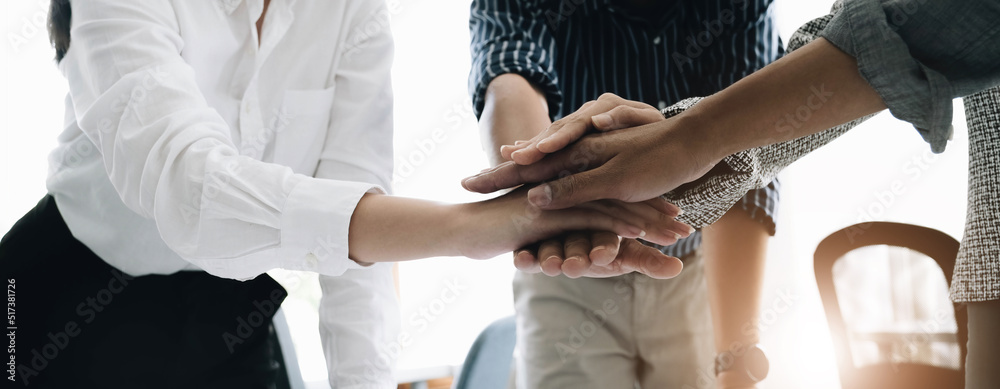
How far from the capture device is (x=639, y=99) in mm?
1269

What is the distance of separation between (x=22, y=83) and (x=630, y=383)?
2.22m

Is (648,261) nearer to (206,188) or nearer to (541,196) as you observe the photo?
(541,196)

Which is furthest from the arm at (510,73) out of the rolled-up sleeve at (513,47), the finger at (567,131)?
the finger at (567,131)

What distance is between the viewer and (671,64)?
1.26 meters

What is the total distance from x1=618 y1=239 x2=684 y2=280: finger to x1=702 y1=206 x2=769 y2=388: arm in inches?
15.4

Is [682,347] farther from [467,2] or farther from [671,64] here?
[467,2]

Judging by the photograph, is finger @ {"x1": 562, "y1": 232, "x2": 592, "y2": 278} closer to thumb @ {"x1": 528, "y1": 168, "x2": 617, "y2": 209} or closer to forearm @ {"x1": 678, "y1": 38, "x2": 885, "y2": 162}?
thumb @ {"x1": 528, "y1": 168, "x2": 617, "y2": 209}

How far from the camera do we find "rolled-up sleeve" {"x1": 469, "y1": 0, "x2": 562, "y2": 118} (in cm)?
119

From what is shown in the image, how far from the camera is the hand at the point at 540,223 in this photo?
85 cm

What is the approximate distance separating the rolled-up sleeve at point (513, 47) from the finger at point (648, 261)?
397 millimetres

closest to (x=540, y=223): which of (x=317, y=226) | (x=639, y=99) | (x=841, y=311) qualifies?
(x=317, y=226)

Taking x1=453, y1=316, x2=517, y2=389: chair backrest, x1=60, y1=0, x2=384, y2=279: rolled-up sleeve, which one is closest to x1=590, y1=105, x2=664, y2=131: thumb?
x1=60, y1=0, x2=384, y2=279: rolled-up sleeve

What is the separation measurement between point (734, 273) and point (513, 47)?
60 cm

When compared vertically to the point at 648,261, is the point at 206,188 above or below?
above
